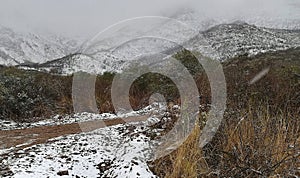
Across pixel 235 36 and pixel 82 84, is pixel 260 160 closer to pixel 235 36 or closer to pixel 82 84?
pixel 82 84

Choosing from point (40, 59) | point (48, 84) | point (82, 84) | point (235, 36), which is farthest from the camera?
point (40, 59)

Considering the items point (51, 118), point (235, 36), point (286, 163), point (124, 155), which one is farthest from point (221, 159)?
point (235, 36)

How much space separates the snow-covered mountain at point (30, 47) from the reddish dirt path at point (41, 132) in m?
92.7

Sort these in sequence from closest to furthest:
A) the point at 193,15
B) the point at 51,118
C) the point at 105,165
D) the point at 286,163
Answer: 1. the point at 286,163
2. the point at 105,165
3. the point at 51,118
4. the point at 193,15

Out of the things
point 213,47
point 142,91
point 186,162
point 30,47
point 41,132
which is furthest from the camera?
point 30,47

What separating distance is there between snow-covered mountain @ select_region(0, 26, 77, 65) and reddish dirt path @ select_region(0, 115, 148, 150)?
92677 millimetres

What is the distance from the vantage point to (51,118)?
8.22 metres

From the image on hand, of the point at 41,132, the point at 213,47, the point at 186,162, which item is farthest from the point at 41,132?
the point at 213,47

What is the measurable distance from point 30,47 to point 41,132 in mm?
119086

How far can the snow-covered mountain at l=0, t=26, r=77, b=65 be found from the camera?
105 meters

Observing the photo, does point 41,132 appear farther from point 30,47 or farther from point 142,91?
point 30,47

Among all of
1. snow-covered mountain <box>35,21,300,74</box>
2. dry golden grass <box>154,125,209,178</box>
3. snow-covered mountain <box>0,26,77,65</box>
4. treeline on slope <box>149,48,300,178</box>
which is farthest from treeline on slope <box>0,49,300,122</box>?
snow-covered mountain <box>0,26,77,65</box>

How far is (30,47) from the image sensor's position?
119m

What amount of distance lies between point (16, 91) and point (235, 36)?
2622 cm
